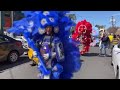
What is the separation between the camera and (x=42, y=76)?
5238 mm

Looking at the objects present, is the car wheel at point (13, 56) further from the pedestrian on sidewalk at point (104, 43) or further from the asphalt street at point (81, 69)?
the pedestrian on sidewalk at point (104, 43)

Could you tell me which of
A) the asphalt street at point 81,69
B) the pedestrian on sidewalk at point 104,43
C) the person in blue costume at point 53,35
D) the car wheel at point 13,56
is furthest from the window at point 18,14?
the pedestrian on sidewalk at point 104,43

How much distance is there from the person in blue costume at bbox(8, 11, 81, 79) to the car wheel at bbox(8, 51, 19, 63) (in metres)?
5.60

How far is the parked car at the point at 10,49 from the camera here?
33.9 ft

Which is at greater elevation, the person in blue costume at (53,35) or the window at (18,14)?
the window at (18,14)

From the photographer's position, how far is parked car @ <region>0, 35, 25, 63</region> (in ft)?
33.9

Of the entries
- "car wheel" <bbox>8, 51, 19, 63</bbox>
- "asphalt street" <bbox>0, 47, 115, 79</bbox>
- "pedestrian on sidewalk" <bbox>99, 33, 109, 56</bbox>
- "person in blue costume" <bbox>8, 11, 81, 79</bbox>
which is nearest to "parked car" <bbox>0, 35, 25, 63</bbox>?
"car wheel" <bbox>8, 51, 19, 63</bbox>

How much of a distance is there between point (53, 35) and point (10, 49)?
19.8ft

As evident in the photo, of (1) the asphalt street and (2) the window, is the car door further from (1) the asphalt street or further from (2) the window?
(2) the window
